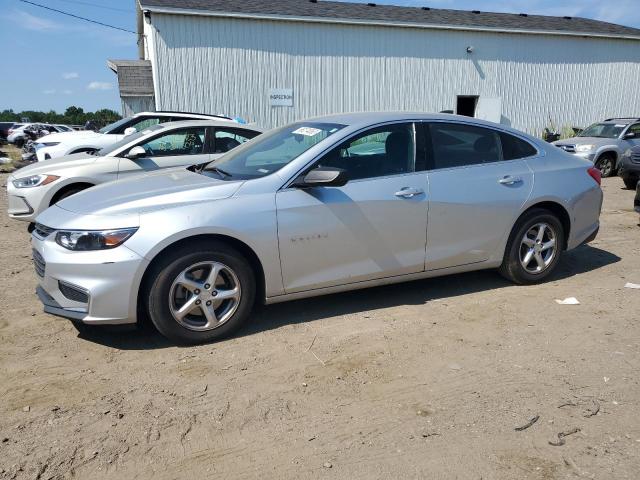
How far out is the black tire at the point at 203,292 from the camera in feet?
12.1

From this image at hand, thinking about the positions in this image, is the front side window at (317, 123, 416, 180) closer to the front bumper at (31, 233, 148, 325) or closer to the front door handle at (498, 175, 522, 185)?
the front door handle at (498, 175, 522, 185)

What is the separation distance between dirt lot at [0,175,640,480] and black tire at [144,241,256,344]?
12 centimetres

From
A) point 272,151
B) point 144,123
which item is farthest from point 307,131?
point 144,123

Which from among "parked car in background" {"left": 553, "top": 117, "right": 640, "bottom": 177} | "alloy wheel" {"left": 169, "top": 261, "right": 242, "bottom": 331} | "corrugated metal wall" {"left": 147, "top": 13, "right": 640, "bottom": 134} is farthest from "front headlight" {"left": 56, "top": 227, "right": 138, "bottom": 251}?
"corrugated metal wall" {"left": 147, "top": 13, "right": 640, "bottom": 134}

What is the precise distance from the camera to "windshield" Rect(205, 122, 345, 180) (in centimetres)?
429

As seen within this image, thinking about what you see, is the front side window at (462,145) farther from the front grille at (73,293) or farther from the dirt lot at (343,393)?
the front grille at (73,293)

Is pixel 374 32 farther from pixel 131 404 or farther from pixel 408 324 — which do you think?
pixel 131 404

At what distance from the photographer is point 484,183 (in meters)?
4.76

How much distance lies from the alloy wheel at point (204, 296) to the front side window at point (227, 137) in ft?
13.8

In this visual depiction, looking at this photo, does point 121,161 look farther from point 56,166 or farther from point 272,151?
point 272,151

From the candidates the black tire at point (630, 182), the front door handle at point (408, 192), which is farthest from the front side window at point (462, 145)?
the black tire at point (630, 182)

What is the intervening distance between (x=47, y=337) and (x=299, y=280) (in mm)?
1923

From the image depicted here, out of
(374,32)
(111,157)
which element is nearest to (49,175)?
(111,157)

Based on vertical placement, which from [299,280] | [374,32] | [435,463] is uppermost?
[374,32]
